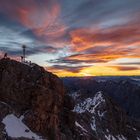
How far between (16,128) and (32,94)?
527 inches

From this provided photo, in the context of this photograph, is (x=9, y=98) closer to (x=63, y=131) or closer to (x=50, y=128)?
(x=50, y=128)

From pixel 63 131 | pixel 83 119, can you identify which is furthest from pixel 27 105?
pixel 83 119

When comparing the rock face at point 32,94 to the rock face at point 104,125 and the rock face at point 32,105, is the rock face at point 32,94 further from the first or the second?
the rock face at point 104,125

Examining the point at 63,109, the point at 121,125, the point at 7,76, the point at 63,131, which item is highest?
the point at 7,76

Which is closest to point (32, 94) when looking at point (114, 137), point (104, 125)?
point (114, 137)

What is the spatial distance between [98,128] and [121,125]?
1557 inches

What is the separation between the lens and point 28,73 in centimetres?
8256

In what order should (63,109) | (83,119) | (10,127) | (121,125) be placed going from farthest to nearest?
(121,125)
(83,119)
(63,109)
(10,127)

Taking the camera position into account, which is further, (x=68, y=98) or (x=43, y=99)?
(x=68, y=98)

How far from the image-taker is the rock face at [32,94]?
3031 inches

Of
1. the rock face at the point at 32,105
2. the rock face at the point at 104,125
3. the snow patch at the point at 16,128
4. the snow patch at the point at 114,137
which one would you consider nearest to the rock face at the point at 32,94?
the rock face at the point at 32,105

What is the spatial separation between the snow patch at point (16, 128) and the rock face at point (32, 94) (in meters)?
3.52

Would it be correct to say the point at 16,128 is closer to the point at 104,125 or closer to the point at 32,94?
the point at 32,94

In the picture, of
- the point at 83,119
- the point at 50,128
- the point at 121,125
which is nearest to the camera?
the point at 50,128
